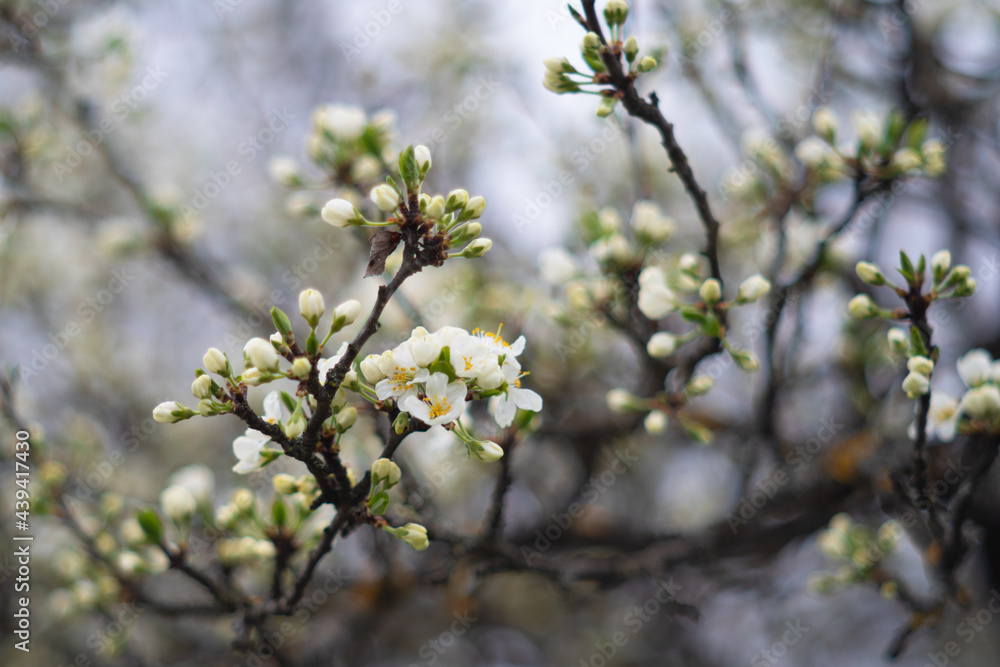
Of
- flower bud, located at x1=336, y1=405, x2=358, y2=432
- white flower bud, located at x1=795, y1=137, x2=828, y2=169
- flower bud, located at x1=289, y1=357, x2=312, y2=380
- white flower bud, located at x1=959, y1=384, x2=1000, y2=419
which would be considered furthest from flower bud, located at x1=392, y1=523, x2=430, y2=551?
white flower bud, located at x1=795, y1=137, x2=828, y2=169

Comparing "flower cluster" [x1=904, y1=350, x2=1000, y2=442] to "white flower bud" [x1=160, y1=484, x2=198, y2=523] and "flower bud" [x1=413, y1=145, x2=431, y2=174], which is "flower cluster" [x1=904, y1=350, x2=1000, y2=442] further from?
"white flower bud" [x1=160, y1=484, x2=198, y2=523]

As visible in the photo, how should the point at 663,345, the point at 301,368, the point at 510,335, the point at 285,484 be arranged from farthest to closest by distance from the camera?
the point at 510,335 < the point at 663,345 < the point at 285,484 < the point at 301,368

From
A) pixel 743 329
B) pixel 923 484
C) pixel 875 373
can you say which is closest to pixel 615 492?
pixel 743 329

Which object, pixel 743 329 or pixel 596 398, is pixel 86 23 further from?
pixel 743 329

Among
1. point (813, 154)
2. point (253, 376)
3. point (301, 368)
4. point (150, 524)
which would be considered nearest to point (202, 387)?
point (253, 376)

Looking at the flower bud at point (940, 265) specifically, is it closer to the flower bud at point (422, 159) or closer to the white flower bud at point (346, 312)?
the flower bud at point (422, 159)

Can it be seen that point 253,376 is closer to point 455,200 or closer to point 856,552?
point 455,200
